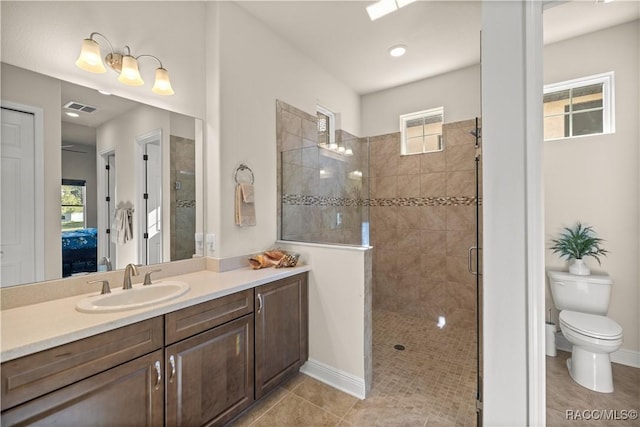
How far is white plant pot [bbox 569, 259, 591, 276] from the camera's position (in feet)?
7.40

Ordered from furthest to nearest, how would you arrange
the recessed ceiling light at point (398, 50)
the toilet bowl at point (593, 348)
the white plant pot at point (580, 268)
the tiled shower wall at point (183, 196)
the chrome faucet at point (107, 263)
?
1. the recessed ceiling light at point (398, 50)
2. the white plant pot at point (580, 268)
3. the tiled shower wall at point (183, 196)
4. the toilet bowl at point (593, 348)
5. the chrome faucet at point (107, 263)

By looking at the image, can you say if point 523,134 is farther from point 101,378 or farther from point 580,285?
point 580,285

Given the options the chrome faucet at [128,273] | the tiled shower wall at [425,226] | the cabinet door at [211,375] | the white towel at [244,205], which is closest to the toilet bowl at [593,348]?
the tiled shower wall at [425,226]

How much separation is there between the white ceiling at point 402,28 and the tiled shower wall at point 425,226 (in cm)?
82

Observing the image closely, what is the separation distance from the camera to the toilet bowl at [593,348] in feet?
6.09

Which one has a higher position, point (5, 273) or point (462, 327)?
point (5, 273)

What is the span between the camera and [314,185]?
2730 mm

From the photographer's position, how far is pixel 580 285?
2230mm

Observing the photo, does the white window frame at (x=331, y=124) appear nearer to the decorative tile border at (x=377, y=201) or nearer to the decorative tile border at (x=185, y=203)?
the decorative tile border at (x=377, y=201)

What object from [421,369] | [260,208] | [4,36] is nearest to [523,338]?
[421,369]

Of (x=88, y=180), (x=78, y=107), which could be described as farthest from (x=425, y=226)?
(x=78, y=107)

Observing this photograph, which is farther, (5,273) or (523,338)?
(5,273)

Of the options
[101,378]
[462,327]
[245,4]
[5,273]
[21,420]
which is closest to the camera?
[21,420]

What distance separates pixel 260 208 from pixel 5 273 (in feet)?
4.90
